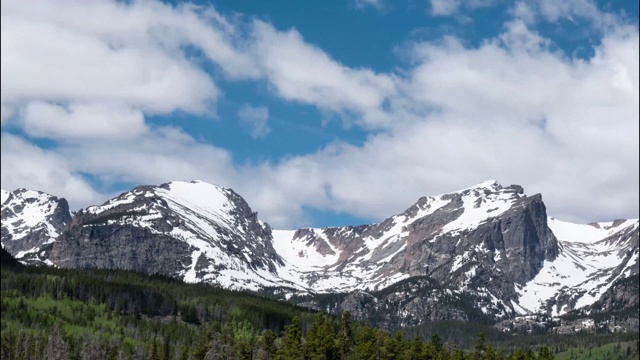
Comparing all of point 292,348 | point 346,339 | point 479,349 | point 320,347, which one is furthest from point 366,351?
point 479,349

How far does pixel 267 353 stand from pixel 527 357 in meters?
50.4

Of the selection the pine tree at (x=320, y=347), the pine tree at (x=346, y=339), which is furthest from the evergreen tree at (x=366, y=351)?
the pine tree at (x=320, y=347)

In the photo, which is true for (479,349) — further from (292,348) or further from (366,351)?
(292,348)

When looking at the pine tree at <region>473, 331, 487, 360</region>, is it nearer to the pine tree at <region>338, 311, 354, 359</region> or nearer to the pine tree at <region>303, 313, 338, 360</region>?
the pine tree at <region>338, 311, 354, 359</region>

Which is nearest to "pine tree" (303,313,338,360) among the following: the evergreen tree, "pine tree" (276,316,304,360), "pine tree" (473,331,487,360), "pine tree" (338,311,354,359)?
"pine tree" (276,316,304,360)

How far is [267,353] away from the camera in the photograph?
178m

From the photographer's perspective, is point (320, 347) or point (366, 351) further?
point (366, 351)

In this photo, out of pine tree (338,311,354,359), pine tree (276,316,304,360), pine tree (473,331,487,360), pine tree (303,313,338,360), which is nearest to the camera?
pine tree (303,313,338,360)

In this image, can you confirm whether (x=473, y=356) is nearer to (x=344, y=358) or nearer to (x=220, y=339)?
(x=344, y=358)

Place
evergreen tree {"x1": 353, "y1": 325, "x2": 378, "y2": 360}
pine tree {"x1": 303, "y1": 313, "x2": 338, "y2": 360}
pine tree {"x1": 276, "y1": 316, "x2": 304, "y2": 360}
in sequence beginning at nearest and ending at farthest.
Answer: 1. pine tree {"x1": 303, "y1": 313, "x2": 338, "y2": 360}
2. evergreen tree {"x1": 353, "y1": 325, "x2": 378, "y2": 360}
3. pine tree {"x1": 276, "y1": 316, "x2": 304, "y2": 360}

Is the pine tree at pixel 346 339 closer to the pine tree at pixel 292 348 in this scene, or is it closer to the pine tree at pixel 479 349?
the pine tree at pixel 292 348

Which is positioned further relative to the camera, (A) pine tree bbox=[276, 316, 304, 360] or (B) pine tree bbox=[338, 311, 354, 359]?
(B) pine tree bbox=[338, 311, 354, 359]

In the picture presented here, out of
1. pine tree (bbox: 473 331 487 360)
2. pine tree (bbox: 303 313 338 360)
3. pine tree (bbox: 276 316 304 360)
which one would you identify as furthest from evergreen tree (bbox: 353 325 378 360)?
pine tree (bbox: 473 331 487 360)

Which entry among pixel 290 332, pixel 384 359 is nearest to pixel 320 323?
pixel 290 332
